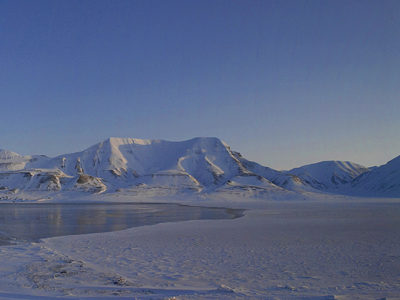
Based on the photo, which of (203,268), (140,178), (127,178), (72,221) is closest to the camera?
(203,268)

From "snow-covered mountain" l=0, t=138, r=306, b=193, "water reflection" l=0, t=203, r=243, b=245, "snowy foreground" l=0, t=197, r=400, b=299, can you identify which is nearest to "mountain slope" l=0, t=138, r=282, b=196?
"snow-covered mountain" l=0, t=138, r=306, b=193

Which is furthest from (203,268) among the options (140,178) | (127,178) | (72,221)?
(127,178)

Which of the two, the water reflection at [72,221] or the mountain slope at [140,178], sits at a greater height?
the mountain slope at [140,178]

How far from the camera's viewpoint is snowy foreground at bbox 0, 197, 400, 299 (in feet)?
33.5

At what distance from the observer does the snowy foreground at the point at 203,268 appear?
10.2 m

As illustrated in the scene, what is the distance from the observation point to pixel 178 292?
33.4 feet

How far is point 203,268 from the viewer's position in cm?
1343

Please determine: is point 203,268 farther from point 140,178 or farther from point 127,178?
point 127,178

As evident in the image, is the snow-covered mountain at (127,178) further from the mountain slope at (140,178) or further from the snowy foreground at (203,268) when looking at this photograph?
the snowy foreground at (203,268)

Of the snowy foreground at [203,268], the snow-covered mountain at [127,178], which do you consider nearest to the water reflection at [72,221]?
A: the snowy foreground at [203,268]

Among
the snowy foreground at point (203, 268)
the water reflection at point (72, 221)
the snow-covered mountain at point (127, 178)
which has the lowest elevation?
the water reflection at point (72, 221)

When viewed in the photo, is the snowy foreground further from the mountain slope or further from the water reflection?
the mountain slope

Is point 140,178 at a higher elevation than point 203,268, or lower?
higher

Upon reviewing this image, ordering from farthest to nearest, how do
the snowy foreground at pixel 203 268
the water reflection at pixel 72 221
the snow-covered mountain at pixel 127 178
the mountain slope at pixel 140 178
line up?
1. the mountain slope at pixel 140 178
2. the snow-covered mountain at pixel 127 178
3. the water reflection at pixel 72 221
4. the snowy foreground at pixel 203 268
